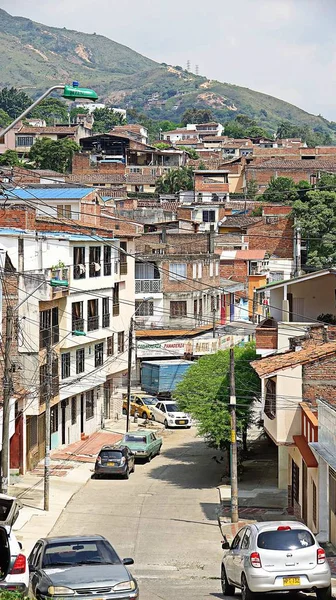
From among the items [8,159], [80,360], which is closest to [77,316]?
[80,360]

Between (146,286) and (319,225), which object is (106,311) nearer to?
(146,286)

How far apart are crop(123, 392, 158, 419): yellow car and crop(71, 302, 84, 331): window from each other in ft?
32.5

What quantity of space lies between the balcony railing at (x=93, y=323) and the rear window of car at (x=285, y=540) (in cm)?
3366

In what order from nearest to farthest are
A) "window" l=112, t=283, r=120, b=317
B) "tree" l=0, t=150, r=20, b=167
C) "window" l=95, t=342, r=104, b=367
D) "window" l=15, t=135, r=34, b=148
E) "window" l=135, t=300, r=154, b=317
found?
"window" l=95, t=342, r=104, b=367 → "window" l=112, t=283, r=120, b=317 → "window" l=135, t=300, r=154, b=317 → "tree" l=0, t=150, r=20, b=167 → "window" l=15, t=135, r=34, b=148

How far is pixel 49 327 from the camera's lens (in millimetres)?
46844

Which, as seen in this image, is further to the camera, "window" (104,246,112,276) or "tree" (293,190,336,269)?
"tree" (293,190,336,269)

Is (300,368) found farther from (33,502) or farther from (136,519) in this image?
(33,502)

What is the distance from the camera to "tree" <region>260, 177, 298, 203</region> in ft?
409

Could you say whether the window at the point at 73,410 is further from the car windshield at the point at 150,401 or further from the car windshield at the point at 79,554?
the car windshield at the point at 79,554

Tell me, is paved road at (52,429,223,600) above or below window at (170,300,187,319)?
below

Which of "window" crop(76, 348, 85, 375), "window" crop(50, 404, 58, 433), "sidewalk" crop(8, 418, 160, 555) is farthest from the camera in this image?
"window" crop(76, 348, 85, 375)

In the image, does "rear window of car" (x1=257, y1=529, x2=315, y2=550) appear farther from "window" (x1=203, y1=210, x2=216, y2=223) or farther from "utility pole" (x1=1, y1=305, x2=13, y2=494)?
"window" (x1=203, y1=210, x2=216, y2=223)

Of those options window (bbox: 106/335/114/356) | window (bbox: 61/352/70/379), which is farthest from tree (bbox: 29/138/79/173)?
window (bbox: 61/352/70/379)

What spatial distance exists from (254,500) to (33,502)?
24.5ft
